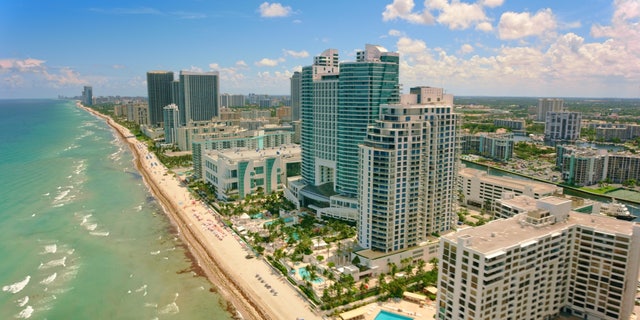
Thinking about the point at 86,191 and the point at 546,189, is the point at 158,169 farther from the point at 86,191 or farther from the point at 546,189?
the point at 546,189

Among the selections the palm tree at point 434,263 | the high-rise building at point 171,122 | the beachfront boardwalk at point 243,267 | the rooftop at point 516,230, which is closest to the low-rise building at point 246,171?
the beachfront boardwalk at point 243,267

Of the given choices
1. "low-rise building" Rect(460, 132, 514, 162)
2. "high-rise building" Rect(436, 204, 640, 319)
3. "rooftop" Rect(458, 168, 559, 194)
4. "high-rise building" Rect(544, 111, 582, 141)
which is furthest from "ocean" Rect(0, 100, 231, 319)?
"high-rise building" Rect(544, 111, 582, 141)

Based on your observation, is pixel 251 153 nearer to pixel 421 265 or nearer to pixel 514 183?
pixel 421 265

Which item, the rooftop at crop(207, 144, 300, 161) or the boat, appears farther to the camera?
the rooftop at crop(207, 144, 300, 161)

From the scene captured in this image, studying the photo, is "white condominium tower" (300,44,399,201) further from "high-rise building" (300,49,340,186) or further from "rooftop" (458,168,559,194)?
"rooftop" (458,168,559,194)

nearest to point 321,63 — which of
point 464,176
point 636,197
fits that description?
point 464,176

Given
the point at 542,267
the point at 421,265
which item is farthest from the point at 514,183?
the point at 542,267
